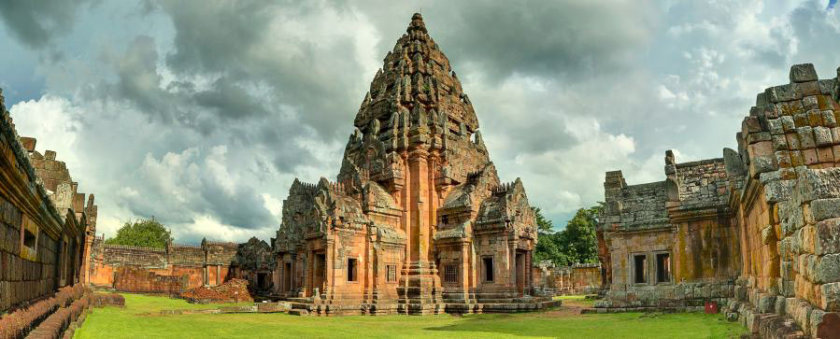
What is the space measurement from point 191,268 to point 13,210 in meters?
36.4

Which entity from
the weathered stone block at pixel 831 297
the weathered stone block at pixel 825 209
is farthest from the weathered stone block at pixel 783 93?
the weathered stone block at pixel 831 297

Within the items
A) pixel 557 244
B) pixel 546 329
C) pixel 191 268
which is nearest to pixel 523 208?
pixel 546 329

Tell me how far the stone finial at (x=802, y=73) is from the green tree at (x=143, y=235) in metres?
70.9

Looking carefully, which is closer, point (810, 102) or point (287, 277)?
point (810, 102)

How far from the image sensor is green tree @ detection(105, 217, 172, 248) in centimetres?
7031

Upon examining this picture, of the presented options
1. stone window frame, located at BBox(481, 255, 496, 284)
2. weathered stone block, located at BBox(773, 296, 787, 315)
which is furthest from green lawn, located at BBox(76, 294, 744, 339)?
stone window frame, located at BBox(481, 255, 496, 284)

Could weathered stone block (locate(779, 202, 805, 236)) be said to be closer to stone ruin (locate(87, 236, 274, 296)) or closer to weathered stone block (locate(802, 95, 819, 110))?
weathered stone block (locate(802, 95, 819, 110))

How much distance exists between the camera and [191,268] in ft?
139

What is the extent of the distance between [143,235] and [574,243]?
170 feet

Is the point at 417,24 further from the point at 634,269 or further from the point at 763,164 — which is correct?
the point at 763,164

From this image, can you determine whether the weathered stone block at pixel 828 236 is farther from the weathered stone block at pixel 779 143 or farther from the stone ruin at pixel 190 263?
the stone ruin at pixel 190 263

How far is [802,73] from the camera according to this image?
9680 mm

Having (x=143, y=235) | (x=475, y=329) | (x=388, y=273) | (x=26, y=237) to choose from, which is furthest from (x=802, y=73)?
(x=143, y=235)

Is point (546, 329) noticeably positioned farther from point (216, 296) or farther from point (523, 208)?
point (216, 296)
